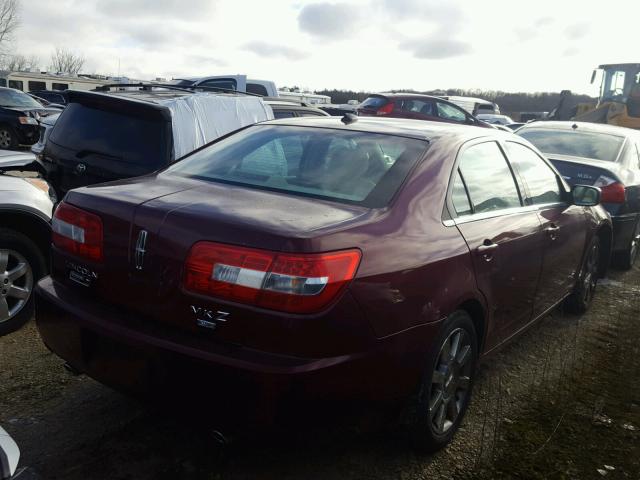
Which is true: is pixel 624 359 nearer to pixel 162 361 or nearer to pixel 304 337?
pixel 304 337

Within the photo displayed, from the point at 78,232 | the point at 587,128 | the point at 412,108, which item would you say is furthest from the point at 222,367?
the point at 412,108

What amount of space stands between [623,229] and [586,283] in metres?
1.55

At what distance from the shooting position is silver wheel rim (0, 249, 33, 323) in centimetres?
391

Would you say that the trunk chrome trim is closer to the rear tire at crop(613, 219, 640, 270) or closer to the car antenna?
the car antenna

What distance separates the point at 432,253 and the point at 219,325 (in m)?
0.98

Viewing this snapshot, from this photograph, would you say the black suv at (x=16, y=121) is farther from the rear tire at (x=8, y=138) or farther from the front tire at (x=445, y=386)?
the front tire at (x=445, y=386)

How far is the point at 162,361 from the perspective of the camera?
90.3 inches

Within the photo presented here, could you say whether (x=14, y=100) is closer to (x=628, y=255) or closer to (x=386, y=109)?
(x=386, y=109)

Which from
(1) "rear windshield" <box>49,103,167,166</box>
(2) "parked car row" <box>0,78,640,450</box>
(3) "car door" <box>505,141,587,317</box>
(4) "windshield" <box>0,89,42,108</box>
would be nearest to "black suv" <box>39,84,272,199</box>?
(1) "rear windshield" <box>49,103,167,166</box>

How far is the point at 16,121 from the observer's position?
51.2 feet

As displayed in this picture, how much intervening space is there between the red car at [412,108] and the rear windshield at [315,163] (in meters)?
11.4

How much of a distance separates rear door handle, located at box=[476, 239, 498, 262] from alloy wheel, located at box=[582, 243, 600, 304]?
2250 mm

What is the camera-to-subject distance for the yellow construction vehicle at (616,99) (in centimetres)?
1634

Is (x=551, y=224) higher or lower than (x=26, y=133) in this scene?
higher
